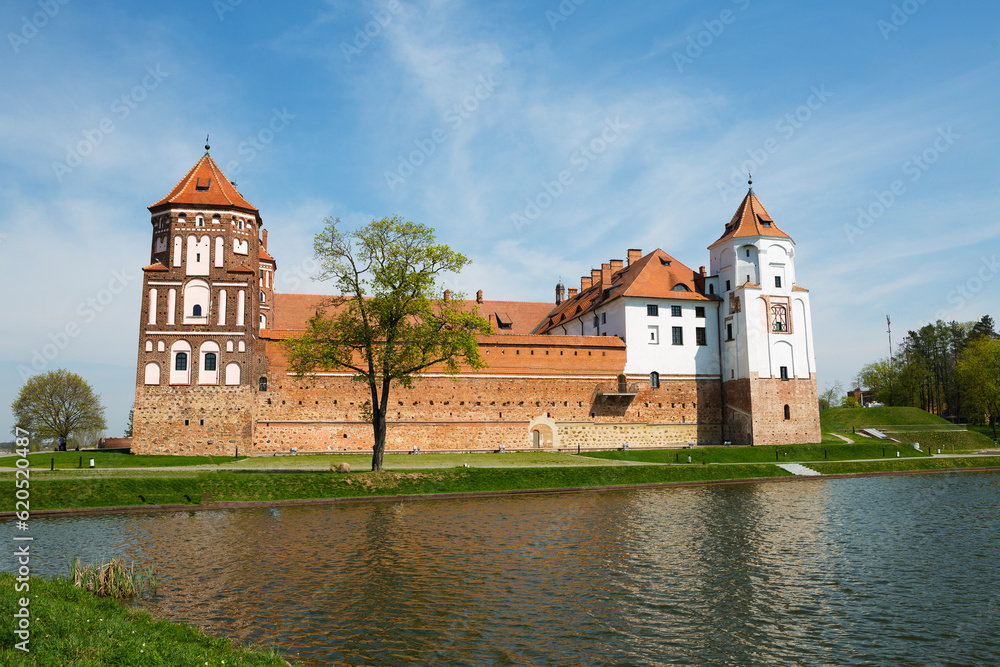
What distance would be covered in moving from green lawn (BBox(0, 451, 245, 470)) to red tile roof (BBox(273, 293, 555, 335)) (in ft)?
46.2

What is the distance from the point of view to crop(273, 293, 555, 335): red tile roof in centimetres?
4859

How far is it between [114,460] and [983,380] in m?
68.4

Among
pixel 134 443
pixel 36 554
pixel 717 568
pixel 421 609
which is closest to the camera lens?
pixel 421 609

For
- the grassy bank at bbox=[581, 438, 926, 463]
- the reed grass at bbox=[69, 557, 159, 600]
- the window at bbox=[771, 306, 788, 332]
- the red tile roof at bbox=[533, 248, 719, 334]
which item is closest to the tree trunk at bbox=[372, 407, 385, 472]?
the grassy bank at bbox=[581, 438, 926, 463]

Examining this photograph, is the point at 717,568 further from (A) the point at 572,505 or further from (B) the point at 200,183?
(B) the point at 200,183

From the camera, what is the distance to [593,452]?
42.5 meters

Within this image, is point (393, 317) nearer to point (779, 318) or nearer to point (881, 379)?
point (779, 318)

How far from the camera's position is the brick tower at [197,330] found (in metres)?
36.3

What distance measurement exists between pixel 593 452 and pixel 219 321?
80.2ft

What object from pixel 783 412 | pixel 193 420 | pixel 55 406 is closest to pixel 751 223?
pixel 783 412

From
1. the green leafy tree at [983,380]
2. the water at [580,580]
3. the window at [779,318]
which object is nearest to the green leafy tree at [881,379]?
the green leafy tree at [983,380]

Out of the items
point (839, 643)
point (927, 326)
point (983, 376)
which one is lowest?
point (839, 643)

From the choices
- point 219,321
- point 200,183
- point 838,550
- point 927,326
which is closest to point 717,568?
point 838,550

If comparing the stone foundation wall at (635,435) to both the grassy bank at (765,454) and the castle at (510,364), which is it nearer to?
the castle at (510,364)
